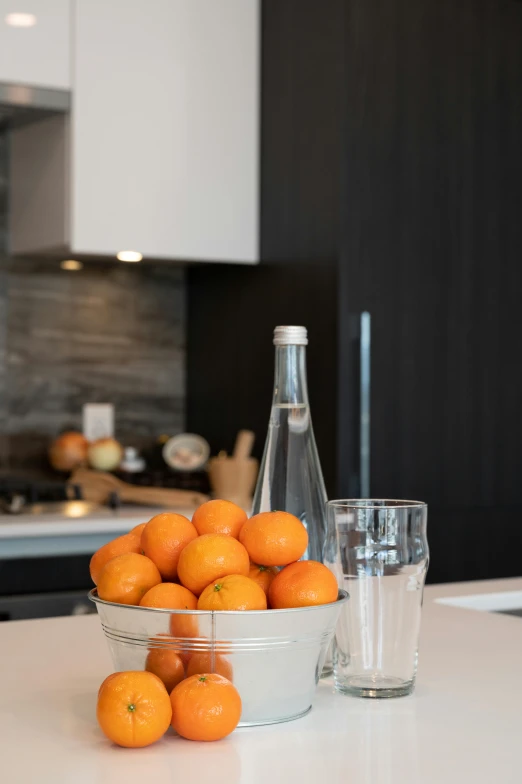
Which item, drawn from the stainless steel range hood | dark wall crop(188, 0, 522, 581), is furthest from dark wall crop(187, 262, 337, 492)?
the stainless steel range hood

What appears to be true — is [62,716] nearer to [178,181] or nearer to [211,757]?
[211,757]

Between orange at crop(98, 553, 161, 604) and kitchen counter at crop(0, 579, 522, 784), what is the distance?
102 mm

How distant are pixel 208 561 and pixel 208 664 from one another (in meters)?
0.07

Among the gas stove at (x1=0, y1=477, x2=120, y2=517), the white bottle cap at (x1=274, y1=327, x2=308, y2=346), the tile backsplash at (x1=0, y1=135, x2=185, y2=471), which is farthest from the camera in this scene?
the tile backsplash at (x1=0, y1=135, x2=185, y2=471)

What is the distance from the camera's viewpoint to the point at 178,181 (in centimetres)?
291

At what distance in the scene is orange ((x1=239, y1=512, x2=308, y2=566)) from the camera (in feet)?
2.72

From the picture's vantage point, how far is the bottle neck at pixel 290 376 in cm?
97

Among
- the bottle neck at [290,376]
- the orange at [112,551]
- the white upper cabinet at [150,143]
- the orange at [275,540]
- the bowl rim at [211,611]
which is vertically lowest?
the bowl rim at [211,611]

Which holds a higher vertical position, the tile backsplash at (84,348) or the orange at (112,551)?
the tile backsplash at (84,348)

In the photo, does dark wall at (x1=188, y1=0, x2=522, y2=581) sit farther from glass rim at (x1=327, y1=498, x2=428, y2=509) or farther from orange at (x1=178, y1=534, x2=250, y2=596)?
orange at (x1=178, y1=534, x2=250, y2=596)

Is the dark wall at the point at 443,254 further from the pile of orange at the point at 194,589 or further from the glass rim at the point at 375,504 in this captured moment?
the pile of orange at the point at 194,589

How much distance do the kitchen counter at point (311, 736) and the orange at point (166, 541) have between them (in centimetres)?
13

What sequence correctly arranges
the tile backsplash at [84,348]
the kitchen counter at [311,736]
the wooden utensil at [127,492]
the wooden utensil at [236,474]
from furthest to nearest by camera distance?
the tile backsplash at [84,348] < the wooden utensil at [236,474] < the wooden utensil at [127,492] < the kitchen counter at [311,736]

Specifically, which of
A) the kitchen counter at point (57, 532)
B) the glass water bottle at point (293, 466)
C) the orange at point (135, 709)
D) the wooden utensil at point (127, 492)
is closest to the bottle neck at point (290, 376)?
the glass water bottle at point (293, 466)
